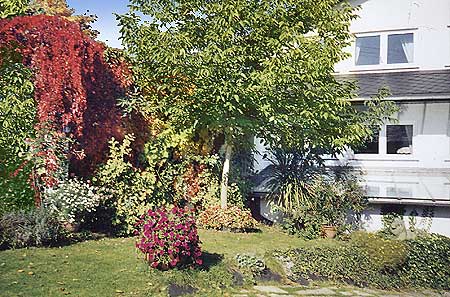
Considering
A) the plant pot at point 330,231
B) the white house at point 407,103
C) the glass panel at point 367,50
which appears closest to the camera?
the plant pot at point 330,231

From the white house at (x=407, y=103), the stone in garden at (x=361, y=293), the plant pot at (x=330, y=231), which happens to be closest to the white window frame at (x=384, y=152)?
the white house at (x=407, y=103)

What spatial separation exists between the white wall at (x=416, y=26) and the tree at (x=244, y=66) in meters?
5.79

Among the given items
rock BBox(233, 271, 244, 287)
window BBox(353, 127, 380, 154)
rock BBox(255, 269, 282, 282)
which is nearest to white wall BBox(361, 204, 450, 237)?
window BBox(353, 127, 380, 154)

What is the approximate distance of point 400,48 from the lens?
1822cm

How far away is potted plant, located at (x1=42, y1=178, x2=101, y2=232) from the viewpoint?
1063 centimetres

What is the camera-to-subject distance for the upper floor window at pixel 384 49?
1814 centimetres

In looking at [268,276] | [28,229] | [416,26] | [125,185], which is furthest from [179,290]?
[416,26]

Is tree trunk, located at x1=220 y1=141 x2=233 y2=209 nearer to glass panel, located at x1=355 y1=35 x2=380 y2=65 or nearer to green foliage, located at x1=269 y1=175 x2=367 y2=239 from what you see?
green foliage, located at x1=269 y1=175 x2=367 y2=239

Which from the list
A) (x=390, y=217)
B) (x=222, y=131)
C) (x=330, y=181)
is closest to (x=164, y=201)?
(x=222, y=131)

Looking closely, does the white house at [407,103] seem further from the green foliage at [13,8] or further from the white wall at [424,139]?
the green foliage at [13,8]

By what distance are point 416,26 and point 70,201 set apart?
1510 centimetres

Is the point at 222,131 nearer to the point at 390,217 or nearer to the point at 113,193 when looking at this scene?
the point at 113,193

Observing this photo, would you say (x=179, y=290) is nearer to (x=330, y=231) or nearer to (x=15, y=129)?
(x=15, y=129)

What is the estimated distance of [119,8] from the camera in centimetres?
1423
